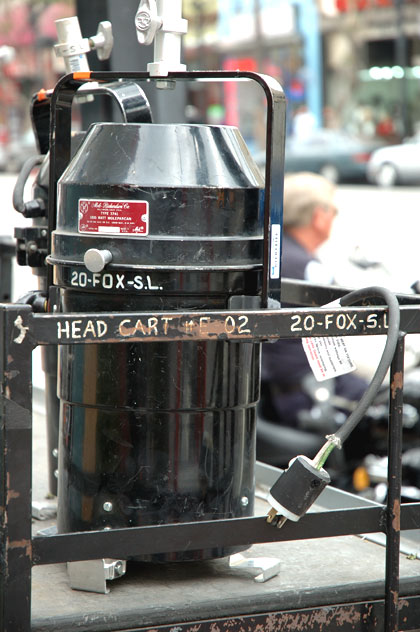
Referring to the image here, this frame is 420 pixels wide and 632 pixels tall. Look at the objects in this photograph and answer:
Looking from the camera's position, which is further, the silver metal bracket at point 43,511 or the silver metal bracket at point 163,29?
the silver metal bracket at point 43,511

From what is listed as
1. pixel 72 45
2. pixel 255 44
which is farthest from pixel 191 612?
pixel 255 44

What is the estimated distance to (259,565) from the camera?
2.34 m

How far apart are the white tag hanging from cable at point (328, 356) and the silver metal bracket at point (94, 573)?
65 centimetres

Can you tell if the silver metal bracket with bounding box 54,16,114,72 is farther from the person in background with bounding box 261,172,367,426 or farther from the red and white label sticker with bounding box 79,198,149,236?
the person in background with bounding box 261,172,367,426

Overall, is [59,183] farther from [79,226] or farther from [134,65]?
[134,65]

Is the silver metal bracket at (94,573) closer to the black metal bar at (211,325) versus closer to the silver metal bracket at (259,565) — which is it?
the silver metal bracket at (259,565)

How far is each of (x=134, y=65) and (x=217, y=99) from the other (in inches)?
1139

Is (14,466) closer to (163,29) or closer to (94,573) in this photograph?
(94,573)

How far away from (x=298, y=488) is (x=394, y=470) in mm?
264

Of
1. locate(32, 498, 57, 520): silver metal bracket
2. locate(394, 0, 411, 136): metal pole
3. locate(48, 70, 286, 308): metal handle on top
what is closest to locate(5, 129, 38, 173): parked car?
locate(394, 0, 411, 136): metal pole

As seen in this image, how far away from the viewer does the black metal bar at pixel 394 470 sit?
7.09 ft

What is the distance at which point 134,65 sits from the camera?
4.16m

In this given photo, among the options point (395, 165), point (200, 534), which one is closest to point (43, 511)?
point (200, 534)

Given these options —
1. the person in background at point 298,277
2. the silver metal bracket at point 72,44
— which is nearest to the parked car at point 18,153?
the person in background at point 298,277
